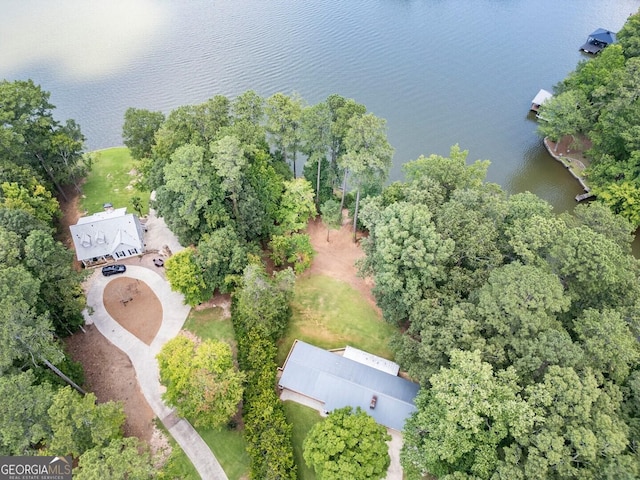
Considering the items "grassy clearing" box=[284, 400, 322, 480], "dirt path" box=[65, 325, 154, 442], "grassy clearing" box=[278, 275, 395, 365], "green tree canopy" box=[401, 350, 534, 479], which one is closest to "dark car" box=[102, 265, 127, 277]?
"dirt path" box=[65, 325, 154, 442]

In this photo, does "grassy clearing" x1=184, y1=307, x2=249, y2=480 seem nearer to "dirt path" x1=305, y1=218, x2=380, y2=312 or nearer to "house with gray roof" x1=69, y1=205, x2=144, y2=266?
"dirt path" x1=305, y1=218, x2=380, y2=312

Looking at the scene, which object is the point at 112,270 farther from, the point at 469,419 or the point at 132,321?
the point at 469,419

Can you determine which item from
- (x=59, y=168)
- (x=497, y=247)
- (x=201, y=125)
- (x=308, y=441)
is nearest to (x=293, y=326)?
(x=308, y=441)

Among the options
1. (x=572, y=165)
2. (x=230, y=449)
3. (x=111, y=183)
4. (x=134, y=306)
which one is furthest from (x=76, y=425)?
(x=572, y=165)

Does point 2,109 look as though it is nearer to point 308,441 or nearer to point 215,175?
point 215,175

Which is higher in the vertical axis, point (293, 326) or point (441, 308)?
point (441, 308)

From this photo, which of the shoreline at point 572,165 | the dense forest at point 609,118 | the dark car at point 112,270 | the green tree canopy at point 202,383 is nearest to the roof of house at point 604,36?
the dense forest at point 609,118
